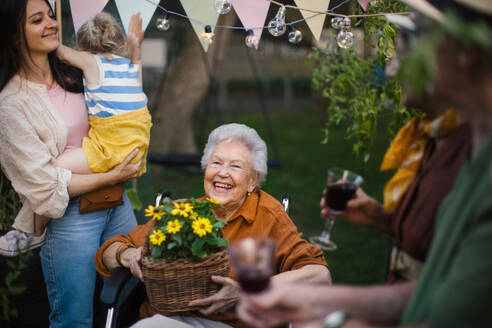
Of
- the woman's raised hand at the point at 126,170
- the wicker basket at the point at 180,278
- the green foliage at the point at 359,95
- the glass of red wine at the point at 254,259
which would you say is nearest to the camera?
the glass of red wine at the point at 254,259

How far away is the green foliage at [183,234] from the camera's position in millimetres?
1842

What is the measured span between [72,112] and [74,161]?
0.26 m

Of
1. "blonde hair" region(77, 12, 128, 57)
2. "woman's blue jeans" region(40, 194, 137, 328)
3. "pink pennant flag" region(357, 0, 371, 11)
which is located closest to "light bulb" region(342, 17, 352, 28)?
"pink pennant flag" region(357, 0, 371, 11)

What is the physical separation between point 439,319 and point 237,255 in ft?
1.61

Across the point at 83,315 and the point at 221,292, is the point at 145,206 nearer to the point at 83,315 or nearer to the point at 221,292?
the point at 83,315

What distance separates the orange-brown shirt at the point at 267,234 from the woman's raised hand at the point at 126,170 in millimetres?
284

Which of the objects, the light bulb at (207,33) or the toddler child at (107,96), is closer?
the toddler child at (107,96)

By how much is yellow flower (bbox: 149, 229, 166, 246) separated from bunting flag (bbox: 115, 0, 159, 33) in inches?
46.4

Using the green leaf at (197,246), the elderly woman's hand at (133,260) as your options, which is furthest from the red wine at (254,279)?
the elderly woman's hand at (133,260)

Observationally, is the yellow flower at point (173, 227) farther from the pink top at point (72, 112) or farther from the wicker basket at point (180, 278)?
the pink top at point (72, 112)

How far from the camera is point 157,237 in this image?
1.86 metres

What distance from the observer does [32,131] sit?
214 cm

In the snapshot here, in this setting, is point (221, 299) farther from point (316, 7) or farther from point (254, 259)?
point (316, 7)

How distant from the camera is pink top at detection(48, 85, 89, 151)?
7.55 feet
